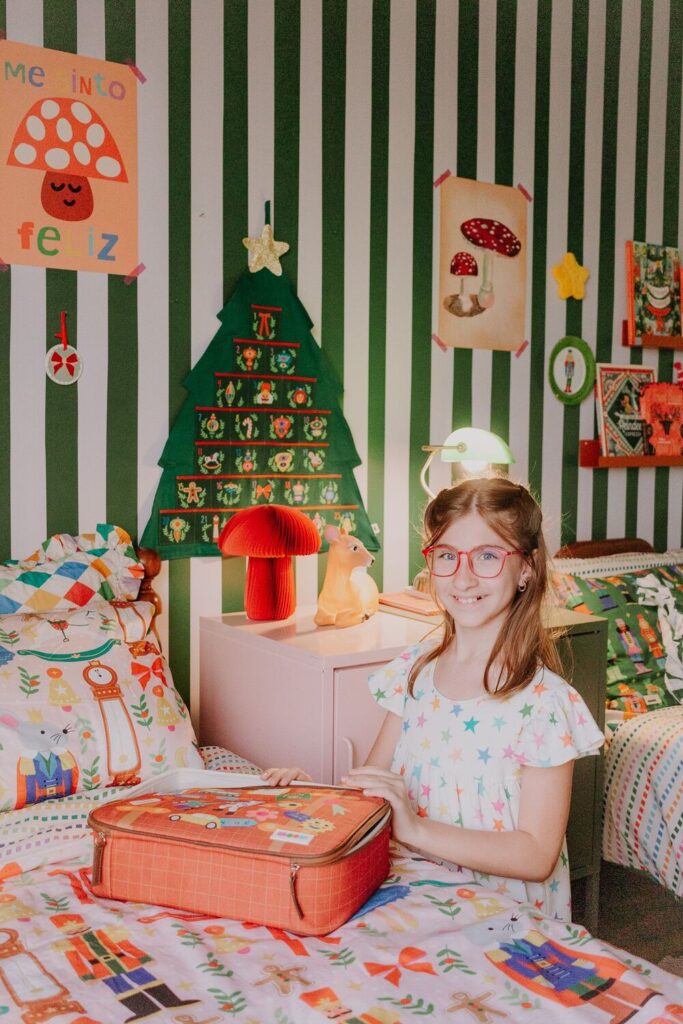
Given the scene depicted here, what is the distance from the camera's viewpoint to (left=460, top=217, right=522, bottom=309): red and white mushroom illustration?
2.91 m

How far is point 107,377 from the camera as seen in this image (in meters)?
2.35

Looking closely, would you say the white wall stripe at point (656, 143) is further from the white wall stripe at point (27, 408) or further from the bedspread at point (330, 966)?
the bedspread at point (330, 966)

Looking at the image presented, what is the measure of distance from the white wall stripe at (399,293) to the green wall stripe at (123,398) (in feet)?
2.48

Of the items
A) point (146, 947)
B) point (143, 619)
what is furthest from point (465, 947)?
point (143, 619)

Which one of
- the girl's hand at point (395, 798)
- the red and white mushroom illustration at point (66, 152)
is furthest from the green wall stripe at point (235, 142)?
the girl's hand at point (395, 798)

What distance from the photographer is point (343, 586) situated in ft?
7.73

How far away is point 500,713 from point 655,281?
228 cm

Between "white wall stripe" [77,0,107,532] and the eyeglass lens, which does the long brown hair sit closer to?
the eyeglass lens

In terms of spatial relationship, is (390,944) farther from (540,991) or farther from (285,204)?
(285,204)

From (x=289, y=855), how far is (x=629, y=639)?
5.48 ft

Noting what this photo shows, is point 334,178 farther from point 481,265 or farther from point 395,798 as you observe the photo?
point 395,798

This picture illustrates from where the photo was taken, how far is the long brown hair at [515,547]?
1560 mm

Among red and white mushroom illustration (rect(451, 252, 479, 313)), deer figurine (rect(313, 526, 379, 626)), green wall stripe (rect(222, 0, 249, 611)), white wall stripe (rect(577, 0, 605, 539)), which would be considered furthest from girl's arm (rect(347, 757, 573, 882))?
white wall stripe (rect(577, 0, 605, 539))

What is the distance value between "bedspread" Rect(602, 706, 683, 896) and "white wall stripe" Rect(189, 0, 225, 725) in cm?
108
